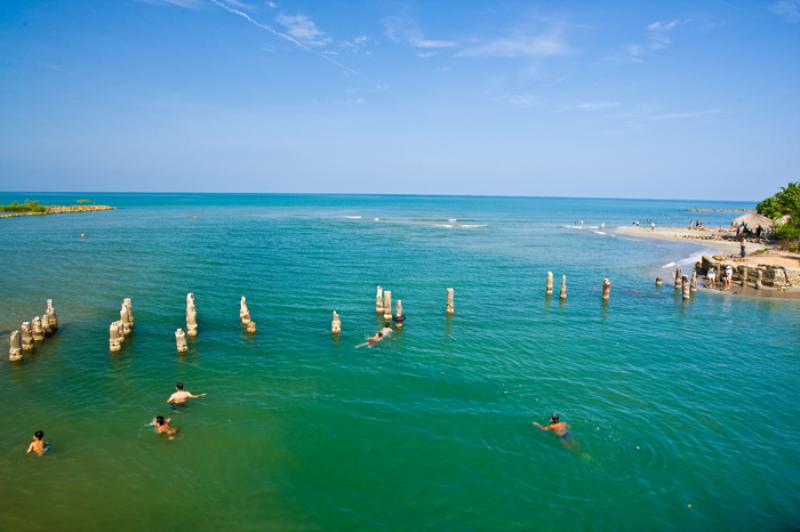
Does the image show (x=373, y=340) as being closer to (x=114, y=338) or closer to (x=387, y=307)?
(x=387, y=307)

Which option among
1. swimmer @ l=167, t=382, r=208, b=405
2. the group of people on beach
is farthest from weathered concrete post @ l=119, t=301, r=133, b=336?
swimmer @ l=167, t=382, r=208, b=405

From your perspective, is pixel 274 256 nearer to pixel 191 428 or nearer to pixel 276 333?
pixel 276 333

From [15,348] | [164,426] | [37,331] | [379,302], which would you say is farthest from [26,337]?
[379,302]

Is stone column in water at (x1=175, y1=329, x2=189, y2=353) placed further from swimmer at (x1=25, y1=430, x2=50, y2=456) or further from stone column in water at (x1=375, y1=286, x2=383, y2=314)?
stone column in water at (x1=375, y1=286, x2=383, y2=314)

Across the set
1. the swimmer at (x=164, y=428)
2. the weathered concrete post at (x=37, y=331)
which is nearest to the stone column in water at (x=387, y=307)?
the swimmer at (x=164, y=428)

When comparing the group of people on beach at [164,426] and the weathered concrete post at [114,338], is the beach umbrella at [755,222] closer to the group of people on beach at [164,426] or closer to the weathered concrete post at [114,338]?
the group of people on beach at [164,426]

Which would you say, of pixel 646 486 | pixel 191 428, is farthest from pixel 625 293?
pixel 191 428

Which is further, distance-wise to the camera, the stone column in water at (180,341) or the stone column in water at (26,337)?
the stone column in water at (180,341)
